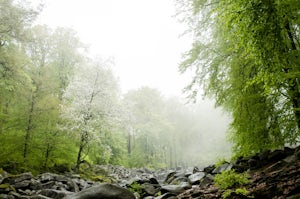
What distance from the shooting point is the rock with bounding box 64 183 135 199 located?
589 cm

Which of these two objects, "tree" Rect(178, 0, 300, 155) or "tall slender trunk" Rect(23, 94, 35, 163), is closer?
"tree" Rect(178, 0, 300, 155)

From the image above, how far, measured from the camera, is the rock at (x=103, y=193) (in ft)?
19.3

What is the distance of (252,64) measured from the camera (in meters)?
7.22

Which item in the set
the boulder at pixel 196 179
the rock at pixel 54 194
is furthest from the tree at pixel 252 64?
the rock at pixel 54 194

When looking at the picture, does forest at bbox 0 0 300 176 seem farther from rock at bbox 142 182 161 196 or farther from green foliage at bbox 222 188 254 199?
rock at bbox 142 182 161 196

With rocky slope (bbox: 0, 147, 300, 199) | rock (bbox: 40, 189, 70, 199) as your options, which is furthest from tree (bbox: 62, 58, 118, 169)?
rock (bbox: 40, 189, 70, 199)

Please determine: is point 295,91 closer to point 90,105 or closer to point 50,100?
point 50,100

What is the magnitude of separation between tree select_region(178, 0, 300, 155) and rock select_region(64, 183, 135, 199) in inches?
168

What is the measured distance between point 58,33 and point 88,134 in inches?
452

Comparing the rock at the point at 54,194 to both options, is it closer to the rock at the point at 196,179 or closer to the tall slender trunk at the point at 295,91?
the rock at the point at 196,179

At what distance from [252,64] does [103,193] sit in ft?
18.5

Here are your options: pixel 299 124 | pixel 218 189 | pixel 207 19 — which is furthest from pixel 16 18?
pixel 299 124

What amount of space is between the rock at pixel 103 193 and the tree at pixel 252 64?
4.26 metres

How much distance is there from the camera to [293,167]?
207 inches
